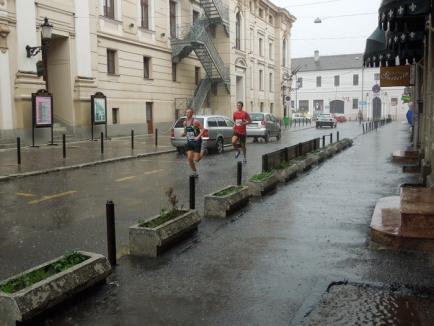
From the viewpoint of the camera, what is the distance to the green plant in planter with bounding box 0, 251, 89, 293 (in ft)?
14.4

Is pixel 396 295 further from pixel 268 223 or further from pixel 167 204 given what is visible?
pixel 167 204

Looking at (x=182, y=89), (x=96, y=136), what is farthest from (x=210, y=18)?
(x=96, y=136)

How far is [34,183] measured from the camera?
12336 mm

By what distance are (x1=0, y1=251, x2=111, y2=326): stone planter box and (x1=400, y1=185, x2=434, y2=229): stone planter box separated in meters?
3.83

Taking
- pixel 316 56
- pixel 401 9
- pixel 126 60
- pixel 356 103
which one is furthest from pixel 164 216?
pixel 316 56

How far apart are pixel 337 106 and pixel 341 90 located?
2943mm

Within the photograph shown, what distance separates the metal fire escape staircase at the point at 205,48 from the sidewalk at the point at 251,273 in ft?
89.7

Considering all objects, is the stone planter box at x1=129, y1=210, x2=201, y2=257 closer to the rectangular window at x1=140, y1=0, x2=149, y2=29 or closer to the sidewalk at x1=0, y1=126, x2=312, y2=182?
the sidewalk at x1=0, y1=126, x2=312, y2=182

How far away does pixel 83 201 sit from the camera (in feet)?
32.4

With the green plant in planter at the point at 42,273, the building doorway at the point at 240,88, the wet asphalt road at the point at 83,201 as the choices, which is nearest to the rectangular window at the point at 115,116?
the wet asphalt road at the point at 83,201

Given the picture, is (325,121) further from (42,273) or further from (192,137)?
(42,273)

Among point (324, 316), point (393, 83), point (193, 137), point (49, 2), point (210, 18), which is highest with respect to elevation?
point (210, 18)

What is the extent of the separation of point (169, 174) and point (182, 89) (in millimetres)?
23286

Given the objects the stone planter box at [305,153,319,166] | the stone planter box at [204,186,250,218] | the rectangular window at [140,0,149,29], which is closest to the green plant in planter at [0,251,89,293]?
the stone planter box at [204,186,250,218]
